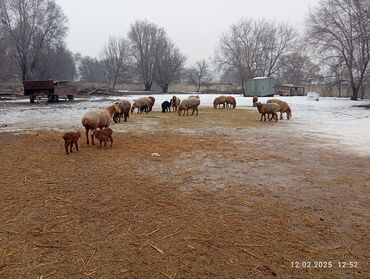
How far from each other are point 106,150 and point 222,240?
5.80 metres

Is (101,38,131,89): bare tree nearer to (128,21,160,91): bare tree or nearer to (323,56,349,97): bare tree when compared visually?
(128,21,160,91): bare tree

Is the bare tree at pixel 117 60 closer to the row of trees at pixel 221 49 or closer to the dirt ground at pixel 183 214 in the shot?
the row of trees at pixel 221 49

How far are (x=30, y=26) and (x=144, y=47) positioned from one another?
3221cm

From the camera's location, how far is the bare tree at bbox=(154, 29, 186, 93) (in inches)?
3019

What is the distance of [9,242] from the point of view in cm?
387

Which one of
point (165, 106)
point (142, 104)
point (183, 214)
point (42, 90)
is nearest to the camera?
point (183, 214)

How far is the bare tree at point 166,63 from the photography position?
252ft

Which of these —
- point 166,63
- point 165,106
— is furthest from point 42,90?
point 166,63

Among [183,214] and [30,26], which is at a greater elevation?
[30,26]

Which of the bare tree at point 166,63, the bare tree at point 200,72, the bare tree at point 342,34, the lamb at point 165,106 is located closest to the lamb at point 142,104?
the lamb at point 165,106

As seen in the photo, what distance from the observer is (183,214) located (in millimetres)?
4723

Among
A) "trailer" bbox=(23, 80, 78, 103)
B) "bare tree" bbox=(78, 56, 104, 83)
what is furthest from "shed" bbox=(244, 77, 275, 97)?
"bare tree" bbox=(78, 56, 104, 83)

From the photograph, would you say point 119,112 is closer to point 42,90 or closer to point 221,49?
point 42,90

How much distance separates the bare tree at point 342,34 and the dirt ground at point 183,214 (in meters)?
28.1
